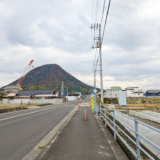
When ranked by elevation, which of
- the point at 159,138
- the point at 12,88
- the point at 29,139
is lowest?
the point at 29,139

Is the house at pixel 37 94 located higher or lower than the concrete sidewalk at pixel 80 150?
higher

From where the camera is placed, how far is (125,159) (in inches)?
159

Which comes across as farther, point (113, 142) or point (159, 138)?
point (113, 142)

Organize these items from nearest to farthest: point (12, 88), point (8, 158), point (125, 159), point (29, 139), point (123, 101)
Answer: point (125, 159) → point (8, 158) → point (29, 139) → point (123, 101) → point (12, 88)

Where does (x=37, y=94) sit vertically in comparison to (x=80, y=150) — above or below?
above

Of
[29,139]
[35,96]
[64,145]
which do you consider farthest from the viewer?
[35,96]

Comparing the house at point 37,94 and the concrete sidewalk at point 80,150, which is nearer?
the concrete sidewalk at point 80,150

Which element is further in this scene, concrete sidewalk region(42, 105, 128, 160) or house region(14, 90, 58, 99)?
house region(14, 90, 58, 99)

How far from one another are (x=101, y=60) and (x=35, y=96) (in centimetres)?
4637

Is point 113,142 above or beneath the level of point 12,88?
beneath

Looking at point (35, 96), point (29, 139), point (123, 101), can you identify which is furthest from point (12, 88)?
point (29, 139)

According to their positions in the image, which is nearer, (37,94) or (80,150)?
(80,150)

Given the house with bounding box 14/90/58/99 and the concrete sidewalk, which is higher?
the house with bounding box 14/90/58/99

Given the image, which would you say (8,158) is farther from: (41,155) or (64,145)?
(64,145)
